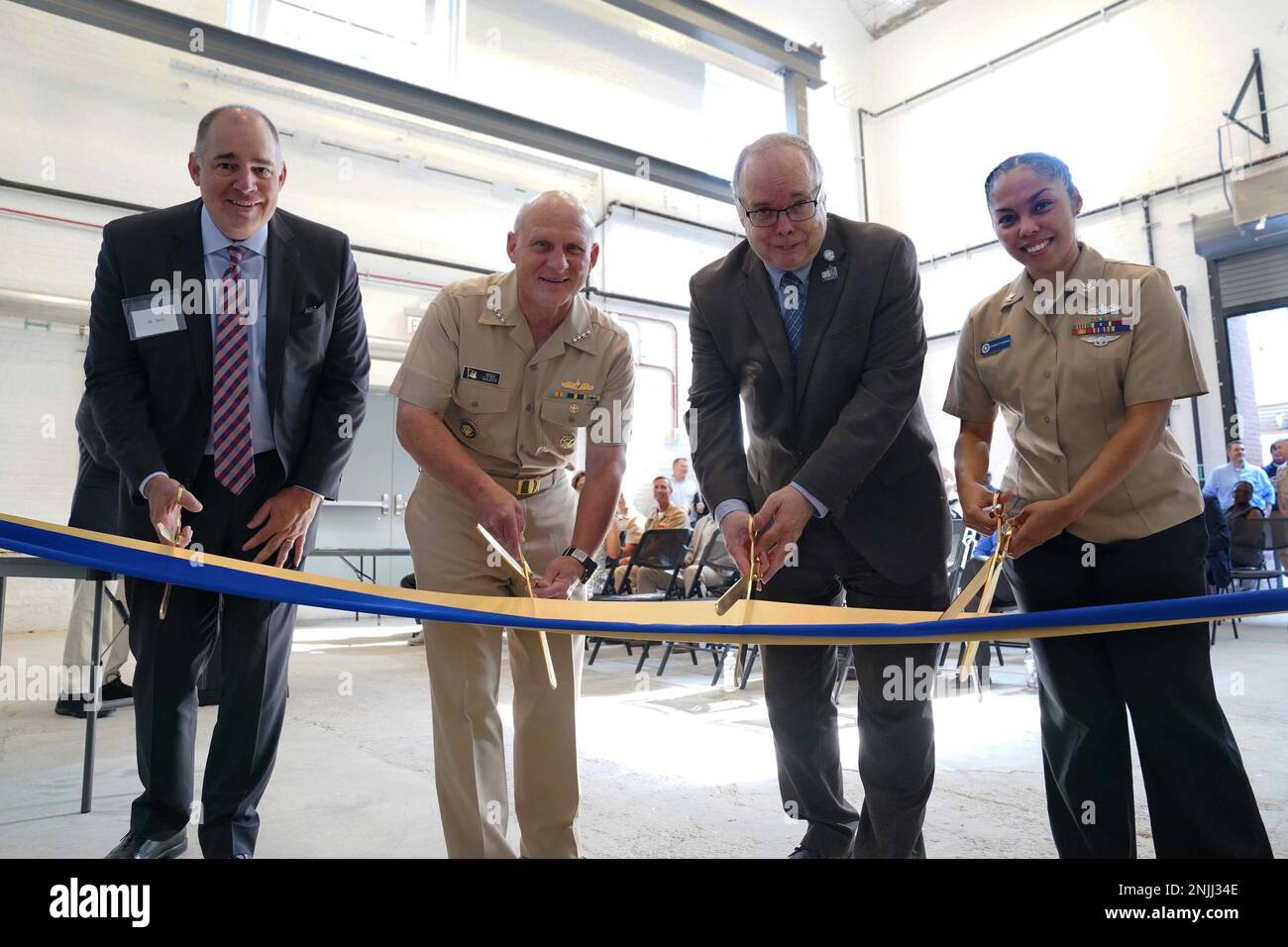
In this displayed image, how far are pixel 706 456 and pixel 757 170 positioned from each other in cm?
56

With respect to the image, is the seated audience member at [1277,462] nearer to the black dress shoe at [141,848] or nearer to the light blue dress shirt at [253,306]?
the light blue dress shirt at [253,306]

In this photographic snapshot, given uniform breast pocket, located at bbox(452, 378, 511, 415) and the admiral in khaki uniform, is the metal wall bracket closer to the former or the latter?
the admiral in khaki uniform

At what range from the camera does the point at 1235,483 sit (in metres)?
7.29

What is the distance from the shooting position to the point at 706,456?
5.62ft

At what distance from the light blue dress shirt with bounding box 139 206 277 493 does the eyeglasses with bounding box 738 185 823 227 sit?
3.38 feet

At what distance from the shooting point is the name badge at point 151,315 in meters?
1.67

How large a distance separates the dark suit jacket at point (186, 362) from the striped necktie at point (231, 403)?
25 mm

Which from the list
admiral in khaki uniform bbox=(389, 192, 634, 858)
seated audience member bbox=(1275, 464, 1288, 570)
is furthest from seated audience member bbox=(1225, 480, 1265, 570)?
admiral in khaki uniform bbox=(389, 192, 634, 858)

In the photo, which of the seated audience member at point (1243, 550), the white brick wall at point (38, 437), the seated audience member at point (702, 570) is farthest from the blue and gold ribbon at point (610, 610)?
the white brick wall at point (38, 437)

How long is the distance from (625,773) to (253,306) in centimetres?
179

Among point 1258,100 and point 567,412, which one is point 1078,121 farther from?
point 567,412

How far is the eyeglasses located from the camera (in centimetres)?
153

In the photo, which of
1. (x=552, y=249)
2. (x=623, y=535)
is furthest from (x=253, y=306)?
(x=623, y=535)

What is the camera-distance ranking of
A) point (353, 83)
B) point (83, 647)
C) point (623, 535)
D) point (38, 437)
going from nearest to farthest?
1. point (83, 647)
2. point (623, 535)
3. point (353, 83)
4. point (38, 437)
